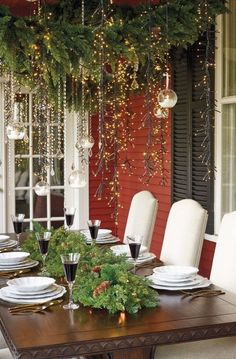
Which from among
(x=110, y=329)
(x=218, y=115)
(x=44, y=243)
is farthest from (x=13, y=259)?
(x=218, y=115)

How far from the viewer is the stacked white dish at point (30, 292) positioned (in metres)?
2.45

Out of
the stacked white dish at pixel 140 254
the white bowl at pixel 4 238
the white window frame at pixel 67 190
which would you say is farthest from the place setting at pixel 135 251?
the white window frame at pixel 67 190

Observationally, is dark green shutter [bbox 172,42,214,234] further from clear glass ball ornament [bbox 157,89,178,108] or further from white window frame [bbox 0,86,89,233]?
white window frame [bbox 0,86,89,233]

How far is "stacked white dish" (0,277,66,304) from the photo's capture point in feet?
8.03

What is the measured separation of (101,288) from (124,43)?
2.07 meters

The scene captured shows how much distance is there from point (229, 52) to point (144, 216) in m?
1.23

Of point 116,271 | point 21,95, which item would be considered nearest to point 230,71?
point 116,271

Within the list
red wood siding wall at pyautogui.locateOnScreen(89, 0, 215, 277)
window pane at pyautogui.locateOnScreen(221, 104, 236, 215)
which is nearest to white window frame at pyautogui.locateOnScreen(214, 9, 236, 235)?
window pane at pyautogui.locateOnScreen(221, 104, 236, 215)

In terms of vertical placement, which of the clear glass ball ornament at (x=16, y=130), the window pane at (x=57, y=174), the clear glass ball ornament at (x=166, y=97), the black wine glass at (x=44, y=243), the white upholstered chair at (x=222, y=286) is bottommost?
the white upholstered chair at (x=222, y=286)

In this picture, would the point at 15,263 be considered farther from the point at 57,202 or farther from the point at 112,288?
the point at 57,202

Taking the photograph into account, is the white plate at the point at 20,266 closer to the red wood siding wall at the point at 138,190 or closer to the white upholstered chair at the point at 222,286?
the white upholstered chair at the point at 222,286

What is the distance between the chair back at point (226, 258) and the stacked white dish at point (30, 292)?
85 centimetres

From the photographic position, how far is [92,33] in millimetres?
3811

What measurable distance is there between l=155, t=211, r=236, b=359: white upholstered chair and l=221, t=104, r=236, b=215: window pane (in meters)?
1.08
